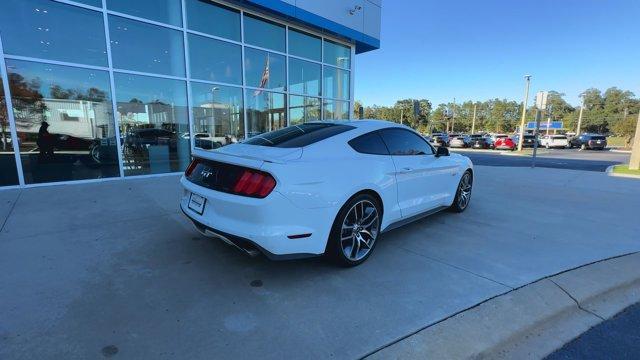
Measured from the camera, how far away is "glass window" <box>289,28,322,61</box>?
37.5 feet

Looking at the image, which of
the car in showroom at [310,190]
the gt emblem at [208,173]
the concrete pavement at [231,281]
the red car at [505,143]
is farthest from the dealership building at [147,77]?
the red car at [505,143]

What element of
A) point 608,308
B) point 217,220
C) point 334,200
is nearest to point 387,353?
point 334,200

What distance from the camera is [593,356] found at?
2.19 metres

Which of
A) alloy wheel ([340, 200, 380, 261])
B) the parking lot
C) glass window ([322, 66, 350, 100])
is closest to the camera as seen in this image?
alloy wheel ([340, 200, 380, 261])

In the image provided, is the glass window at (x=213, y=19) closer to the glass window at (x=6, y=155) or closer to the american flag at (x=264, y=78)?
the american flag at (x=264, y=78)

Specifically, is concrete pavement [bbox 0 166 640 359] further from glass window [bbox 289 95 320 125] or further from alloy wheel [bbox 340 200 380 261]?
glass window [bbox 289 95 320 125]

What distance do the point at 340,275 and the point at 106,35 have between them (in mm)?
7989

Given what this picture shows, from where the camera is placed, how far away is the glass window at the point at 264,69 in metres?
10.5

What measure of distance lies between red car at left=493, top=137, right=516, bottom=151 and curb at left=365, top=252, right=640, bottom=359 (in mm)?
29680

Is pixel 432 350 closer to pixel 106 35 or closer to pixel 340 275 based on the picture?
pixel 340 275

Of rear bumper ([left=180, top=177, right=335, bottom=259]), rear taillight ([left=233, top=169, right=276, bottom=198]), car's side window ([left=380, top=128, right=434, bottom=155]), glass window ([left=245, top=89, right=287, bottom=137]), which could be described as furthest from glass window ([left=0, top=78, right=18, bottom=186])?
car's side window ([left=380, top=128, right=434, bottom=155])

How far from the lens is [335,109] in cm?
1359

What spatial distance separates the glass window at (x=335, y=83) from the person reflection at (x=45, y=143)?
8683 millimetres

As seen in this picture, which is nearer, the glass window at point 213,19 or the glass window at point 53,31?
the glass window at point 53,31
